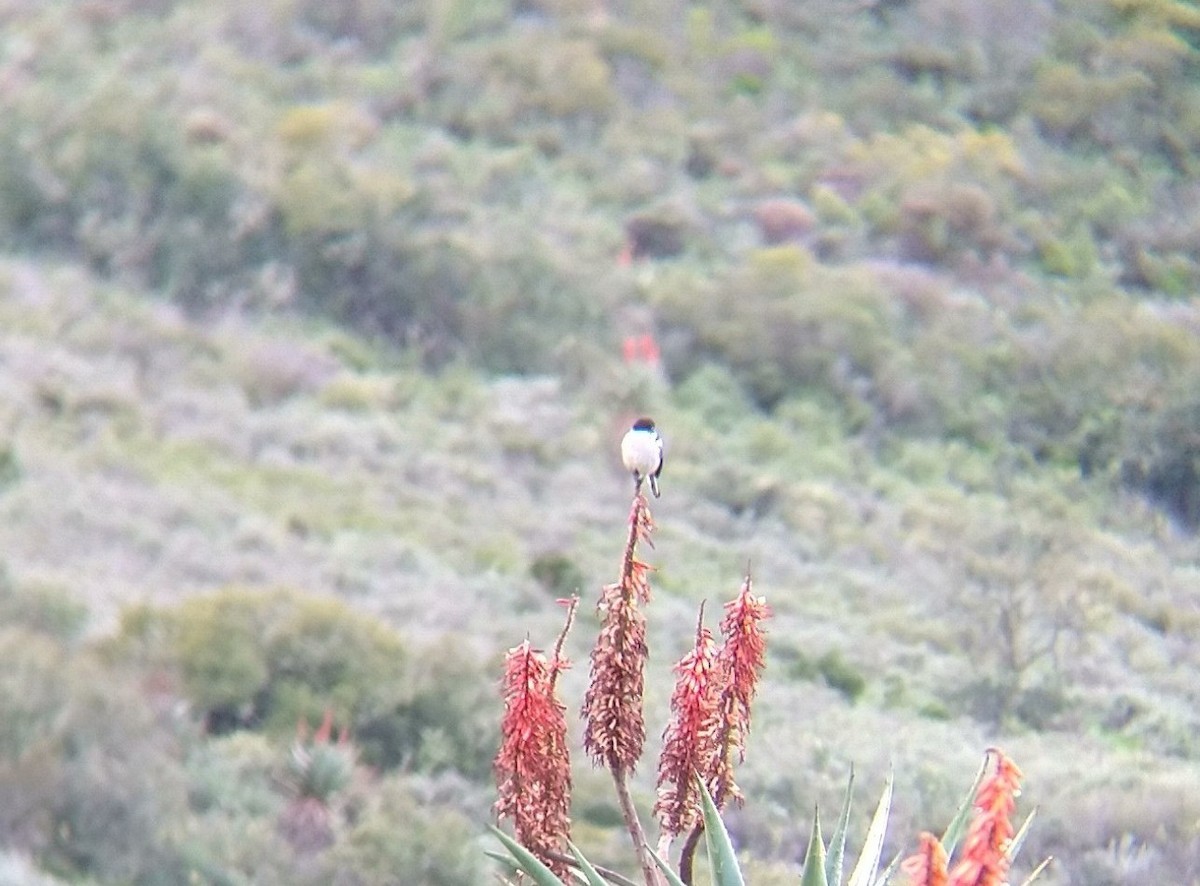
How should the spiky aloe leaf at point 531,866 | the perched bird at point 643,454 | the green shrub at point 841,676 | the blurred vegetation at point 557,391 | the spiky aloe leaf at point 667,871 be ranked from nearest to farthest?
Result: the spiky aloe leaf at point 531,866, the spiky aloe leaf at point 667,871, the perched bird at point 643,454, the blurred vegetation at point 557,391, the green shrub at point 841,676

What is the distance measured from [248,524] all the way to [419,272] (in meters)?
9.39

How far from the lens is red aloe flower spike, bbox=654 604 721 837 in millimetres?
4703

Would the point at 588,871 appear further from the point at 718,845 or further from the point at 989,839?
the point at 989,839

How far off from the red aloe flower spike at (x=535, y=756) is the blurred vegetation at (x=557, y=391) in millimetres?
5050

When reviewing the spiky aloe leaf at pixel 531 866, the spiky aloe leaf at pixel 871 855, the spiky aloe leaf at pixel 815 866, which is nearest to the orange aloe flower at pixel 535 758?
the spiky aloe leaf at pixel 531 866

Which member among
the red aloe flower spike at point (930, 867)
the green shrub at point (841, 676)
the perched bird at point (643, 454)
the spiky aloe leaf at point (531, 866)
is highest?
the perched bird at point (643, 454)

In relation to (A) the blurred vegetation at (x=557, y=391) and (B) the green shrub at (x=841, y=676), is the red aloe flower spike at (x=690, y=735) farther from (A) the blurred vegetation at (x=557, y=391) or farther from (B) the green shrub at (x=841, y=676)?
(B) the green shrub at (x=841, y=676)

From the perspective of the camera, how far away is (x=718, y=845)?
488 centimetres

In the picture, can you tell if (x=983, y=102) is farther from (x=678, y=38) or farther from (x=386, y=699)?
(x=386, y=699)

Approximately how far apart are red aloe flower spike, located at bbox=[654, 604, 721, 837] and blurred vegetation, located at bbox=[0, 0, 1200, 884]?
5.05 meters

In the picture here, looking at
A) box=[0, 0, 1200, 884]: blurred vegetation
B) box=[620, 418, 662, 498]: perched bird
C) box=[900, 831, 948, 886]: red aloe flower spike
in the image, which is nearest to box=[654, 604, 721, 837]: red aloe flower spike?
box=[620, 418, 662, 498]: perched bird

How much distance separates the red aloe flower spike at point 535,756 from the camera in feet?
15.6

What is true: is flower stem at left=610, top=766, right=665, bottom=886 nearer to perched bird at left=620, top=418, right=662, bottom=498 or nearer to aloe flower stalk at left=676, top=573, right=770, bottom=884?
aloe flower stalk at left=676, top=573, right=770, bottom=884

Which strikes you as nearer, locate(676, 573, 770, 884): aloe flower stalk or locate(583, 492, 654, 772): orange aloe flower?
locate(583, 492, 654, 772): orange aloe flower
